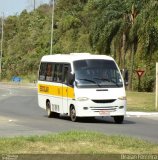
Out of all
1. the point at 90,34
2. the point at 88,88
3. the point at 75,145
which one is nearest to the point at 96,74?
the point at 88,88

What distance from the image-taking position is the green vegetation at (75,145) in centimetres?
1262

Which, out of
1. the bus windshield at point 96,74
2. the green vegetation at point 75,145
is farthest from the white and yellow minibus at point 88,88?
the green vegetation at point 75,145

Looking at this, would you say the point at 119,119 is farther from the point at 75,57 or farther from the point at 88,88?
the point at 75,57

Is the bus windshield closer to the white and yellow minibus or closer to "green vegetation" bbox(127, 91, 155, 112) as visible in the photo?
the white and yellow minibus

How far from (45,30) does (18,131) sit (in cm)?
8175

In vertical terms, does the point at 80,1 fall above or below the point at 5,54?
above

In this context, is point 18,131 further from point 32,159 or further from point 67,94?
point 32,159

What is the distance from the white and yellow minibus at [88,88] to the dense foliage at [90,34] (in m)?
18.4

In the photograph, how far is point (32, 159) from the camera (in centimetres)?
1173

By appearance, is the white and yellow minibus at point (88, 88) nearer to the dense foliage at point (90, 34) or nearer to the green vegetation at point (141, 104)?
the green vegetation at point (141, 104)

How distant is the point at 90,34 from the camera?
59.3 meters

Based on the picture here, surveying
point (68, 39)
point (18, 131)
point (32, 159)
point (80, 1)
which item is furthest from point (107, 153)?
point (80, 1)

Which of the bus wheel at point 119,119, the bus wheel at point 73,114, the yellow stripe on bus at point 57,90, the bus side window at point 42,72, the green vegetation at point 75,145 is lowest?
the bus wheel at point 119,119

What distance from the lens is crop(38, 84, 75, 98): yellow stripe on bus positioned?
2428 cm
